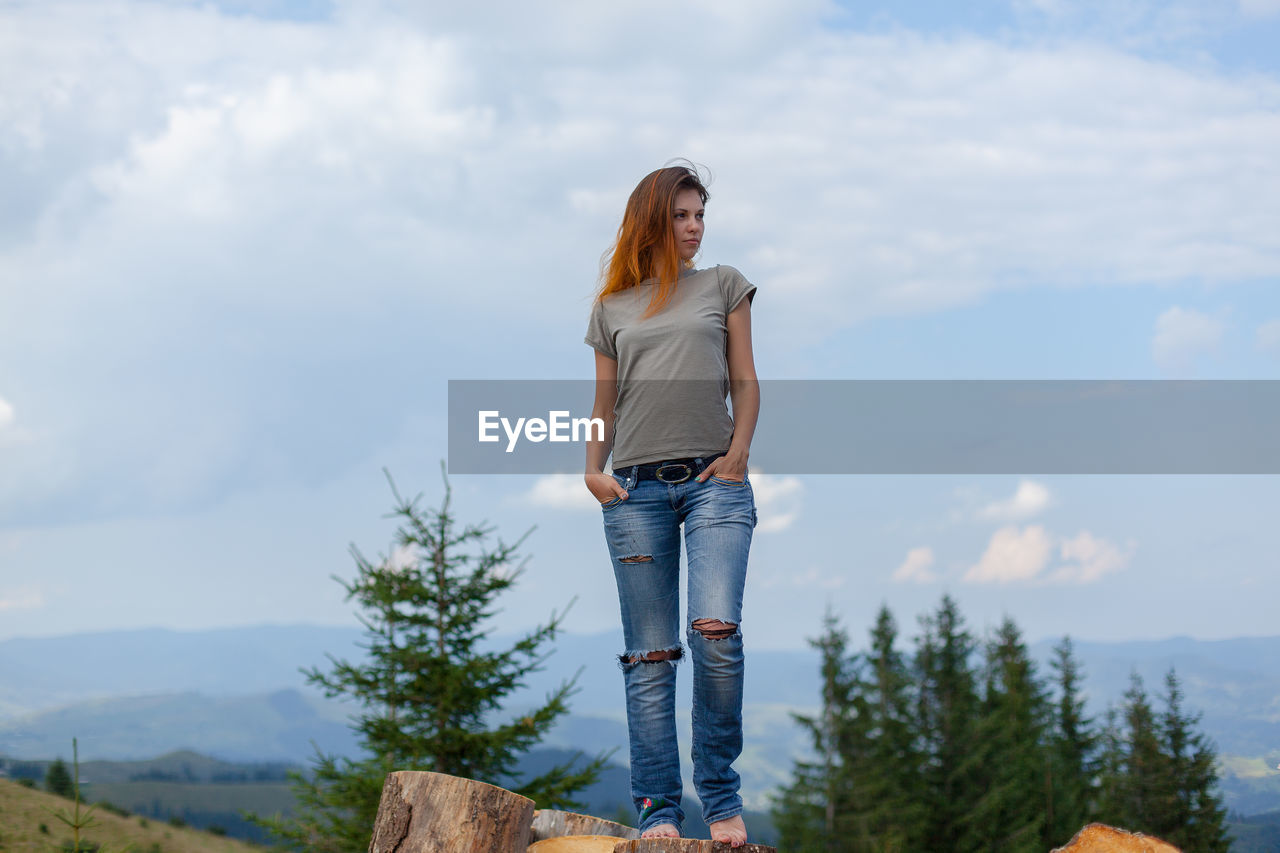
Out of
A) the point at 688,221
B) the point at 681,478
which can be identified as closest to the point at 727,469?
the point at 681,478

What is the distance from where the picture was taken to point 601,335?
16.8 feet

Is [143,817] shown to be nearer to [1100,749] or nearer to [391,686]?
[391,686]

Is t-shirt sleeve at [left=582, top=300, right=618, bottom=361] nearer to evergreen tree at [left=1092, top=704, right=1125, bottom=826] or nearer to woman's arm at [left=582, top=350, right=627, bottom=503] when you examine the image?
woman's arm at [left=582, top=350, right=627, bottom=503]

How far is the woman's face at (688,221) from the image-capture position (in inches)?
194

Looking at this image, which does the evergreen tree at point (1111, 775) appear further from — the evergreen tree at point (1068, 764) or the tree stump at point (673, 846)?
the tree stump at point (673, 846)

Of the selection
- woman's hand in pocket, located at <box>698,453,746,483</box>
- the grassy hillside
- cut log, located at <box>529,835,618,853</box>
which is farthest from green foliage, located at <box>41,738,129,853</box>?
woman's hand in pocket, located at <box>698,453,746,483</box>

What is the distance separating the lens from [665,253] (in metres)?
4.96

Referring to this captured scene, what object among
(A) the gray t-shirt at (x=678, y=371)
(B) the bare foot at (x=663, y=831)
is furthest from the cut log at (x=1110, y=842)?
(A) the gray t-shirt at (x=678, y=371)

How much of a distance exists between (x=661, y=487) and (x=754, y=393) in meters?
0.65

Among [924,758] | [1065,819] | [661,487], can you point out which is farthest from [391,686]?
[1065,819]

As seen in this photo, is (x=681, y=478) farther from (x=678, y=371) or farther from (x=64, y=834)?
(x=64, y=834)

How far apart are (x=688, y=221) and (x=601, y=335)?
73 cm

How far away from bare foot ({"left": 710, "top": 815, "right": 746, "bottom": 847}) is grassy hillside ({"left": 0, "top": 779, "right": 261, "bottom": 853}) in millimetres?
4003

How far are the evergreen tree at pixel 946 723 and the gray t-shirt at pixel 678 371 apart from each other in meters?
42.6
